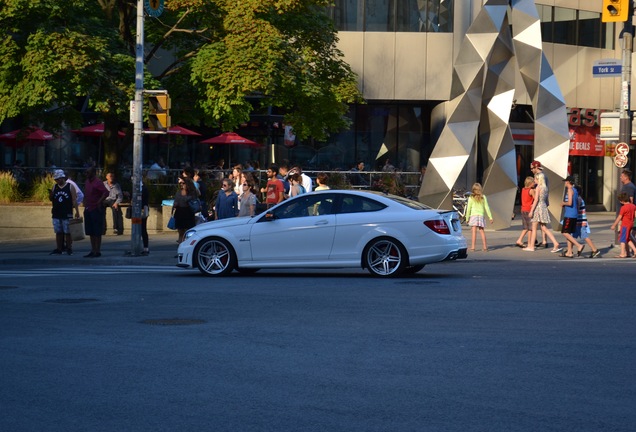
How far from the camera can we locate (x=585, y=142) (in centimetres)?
5112

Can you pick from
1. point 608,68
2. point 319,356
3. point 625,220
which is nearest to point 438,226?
point 625,220

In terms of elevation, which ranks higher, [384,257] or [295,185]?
[295,185]

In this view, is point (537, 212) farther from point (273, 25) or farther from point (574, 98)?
point (574, 98)

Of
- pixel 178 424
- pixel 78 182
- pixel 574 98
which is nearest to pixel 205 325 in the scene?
pixel 178 424

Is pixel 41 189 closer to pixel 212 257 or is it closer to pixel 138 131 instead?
pixel 138 131

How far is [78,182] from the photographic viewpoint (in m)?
33.7

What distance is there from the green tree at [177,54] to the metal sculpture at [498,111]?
369 cm

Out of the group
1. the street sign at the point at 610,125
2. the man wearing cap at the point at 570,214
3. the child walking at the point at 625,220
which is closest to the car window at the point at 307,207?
the man wearing cap at the point at 570,214

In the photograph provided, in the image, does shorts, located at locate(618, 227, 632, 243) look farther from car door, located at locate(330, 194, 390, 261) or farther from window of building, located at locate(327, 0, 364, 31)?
window of building, located at locate(327, 0, 364, 31)

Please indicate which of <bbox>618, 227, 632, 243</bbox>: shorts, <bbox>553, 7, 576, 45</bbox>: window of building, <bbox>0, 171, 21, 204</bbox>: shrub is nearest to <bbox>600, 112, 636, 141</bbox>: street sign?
<bbox>618, 227, 632, 243</bbox>: shorts

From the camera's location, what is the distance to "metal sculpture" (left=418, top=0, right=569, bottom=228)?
102ft

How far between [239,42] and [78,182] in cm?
798

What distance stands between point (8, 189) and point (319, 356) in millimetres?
23378

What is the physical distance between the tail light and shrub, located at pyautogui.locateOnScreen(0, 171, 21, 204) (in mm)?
17245
